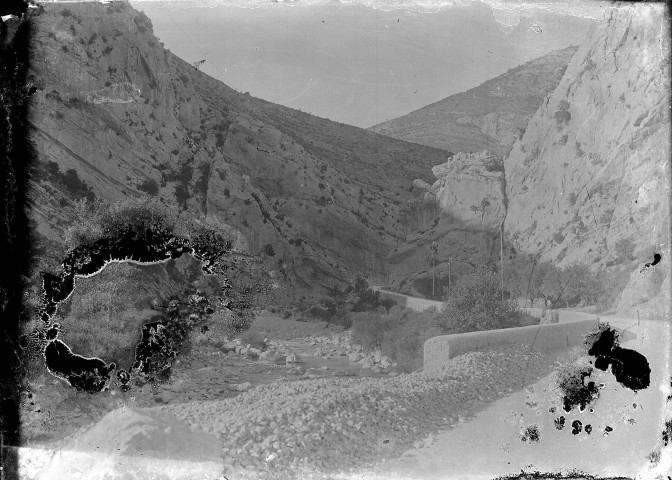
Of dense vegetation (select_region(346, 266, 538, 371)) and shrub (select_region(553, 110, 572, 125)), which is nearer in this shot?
dense vegetation (select_region(346, 266, 538, 371))

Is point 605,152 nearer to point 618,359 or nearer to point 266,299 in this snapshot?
point 618,359

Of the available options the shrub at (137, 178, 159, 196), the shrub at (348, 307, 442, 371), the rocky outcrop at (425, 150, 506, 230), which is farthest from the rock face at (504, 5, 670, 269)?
the shrub at (137, 178, 159, 196)

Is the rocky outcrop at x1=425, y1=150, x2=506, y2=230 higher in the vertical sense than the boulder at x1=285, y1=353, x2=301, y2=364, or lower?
higher

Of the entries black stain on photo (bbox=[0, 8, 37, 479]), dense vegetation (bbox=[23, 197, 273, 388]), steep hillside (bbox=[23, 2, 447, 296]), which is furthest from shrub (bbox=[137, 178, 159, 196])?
black stain on photo (bbox=[0, 8, 37, 479])

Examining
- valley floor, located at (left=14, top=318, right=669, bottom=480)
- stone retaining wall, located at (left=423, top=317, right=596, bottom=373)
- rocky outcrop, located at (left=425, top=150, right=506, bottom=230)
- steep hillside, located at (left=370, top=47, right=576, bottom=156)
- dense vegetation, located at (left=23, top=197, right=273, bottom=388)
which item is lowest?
valley floor, located at (left=14, top=318, right=669, bottom=480)

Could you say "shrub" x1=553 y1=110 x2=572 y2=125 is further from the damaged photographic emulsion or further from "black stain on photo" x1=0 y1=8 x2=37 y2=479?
"black stain on photo" x1=0 y1=8 x2=37 y2=479

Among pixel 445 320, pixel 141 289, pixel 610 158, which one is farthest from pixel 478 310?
pixel 141 289

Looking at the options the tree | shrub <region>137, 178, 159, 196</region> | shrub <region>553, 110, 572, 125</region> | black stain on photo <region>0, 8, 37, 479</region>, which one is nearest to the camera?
black stain on photo <region>0, 8, 37, 479</region>

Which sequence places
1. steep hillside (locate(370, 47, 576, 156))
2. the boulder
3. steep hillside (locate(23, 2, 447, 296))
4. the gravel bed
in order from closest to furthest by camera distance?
the gravel bed
steep hillside (locate(23, 2, 447, 296))
the boulder
steep hillside (locate(370, 47, 576, 156))
